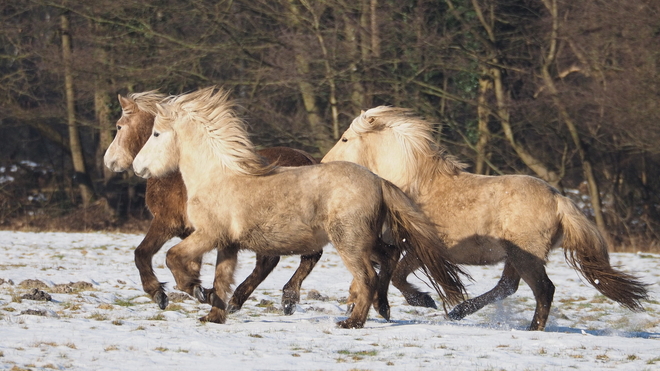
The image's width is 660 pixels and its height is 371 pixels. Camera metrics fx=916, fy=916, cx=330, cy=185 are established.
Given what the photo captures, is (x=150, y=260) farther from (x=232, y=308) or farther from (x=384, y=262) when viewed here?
(x=384, y=262)

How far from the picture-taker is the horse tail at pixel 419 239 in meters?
6.56

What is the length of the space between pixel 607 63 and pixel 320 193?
1101 centimetres

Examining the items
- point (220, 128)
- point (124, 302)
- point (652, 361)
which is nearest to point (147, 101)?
point (220, 128)

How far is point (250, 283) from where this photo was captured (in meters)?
7.59

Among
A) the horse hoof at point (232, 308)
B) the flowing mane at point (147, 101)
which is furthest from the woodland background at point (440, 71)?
the horse hoof at point (232, 308)

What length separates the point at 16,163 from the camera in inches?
861

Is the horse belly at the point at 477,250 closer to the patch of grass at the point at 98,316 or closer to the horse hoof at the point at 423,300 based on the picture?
the horse hoof at the point at 423,300

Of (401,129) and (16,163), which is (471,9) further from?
(16,163)

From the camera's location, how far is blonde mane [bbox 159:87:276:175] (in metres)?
6.64

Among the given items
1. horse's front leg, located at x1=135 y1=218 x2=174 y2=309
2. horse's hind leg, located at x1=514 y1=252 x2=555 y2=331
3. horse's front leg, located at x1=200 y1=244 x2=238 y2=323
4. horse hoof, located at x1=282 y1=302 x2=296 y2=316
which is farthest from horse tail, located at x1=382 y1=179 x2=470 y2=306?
horse's front leg, located at x1=135 y1=218 x2=174 y2=309

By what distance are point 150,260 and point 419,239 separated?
234 cm

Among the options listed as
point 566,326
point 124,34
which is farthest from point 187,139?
point 124,34

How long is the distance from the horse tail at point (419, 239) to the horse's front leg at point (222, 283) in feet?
3.88

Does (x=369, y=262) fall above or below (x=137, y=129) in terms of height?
below
